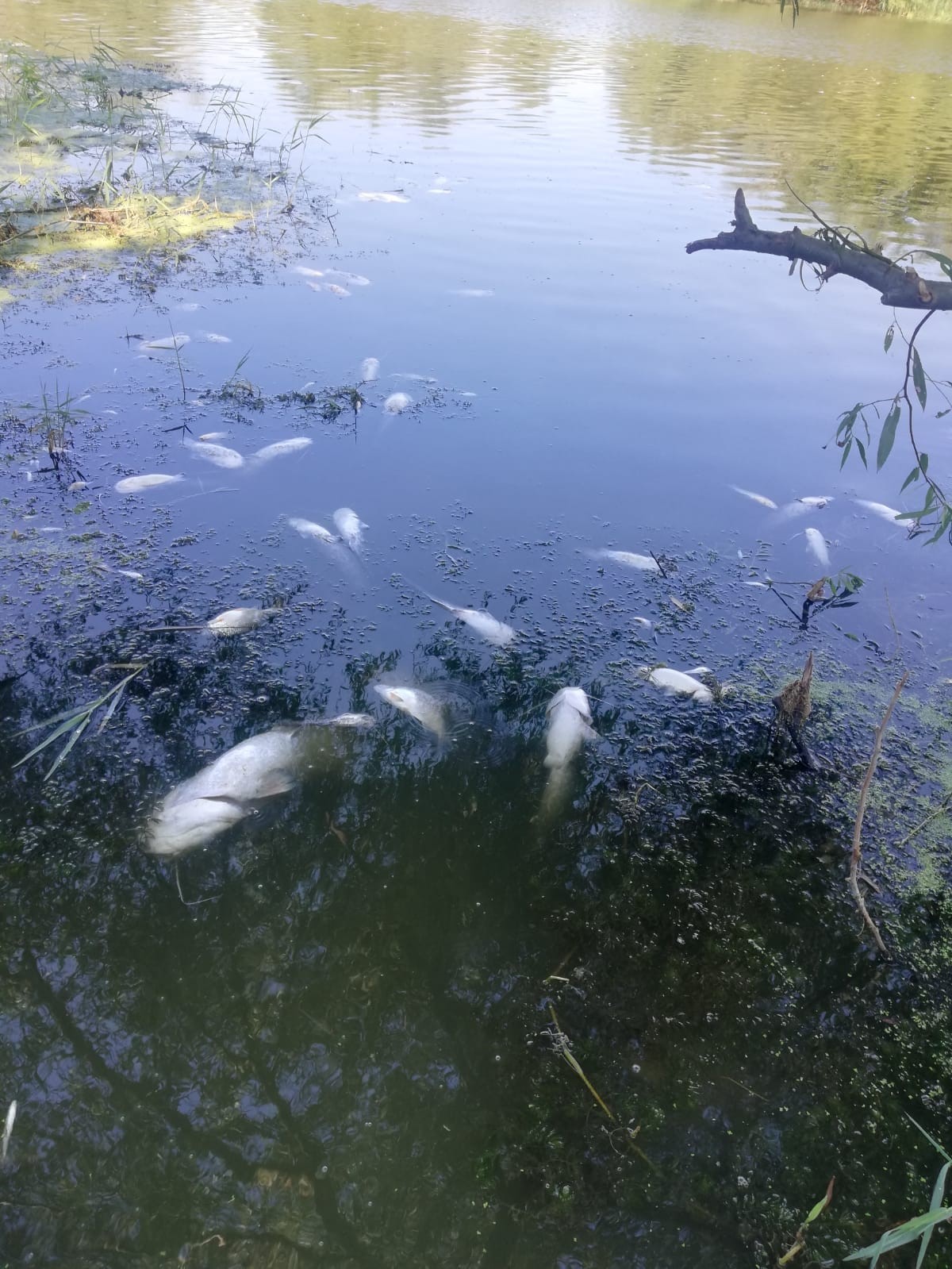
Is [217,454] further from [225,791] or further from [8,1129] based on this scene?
[8,1129]

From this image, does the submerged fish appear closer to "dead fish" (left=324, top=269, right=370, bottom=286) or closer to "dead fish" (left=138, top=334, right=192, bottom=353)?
"dead fish" (left=138, top=334, right=192, bottom=353)

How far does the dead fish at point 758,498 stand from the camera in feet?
14.7

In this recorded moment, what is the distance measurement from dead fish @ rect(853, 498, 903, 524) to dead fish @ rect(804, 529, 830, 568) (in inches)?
17.6

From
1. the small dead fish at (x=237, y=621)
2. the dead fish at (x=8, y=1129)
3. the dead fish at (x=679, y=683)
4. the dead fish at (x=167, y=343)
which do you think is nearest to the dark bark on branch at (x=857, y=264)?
the dead fish at (x=679, y=683)

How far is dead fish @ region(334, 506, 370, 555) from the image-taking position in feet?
12.9

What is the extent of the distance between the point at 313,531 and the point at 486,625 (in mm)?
1039

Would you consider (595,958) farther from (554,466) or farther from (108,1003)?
(554,466)

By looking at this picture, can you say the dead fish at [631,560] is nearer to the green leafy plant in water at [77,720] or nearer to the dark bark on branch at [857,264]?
the dark bark on branch at [857,264]

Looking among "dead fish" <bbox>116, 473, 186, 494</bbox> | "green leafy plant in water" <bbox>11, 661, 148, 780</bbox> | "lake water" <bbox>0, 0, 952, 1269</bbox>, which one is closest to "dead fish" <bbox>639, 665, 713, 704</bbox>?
"lake water" <bbox>0, 0, 952, 1269</bbox>

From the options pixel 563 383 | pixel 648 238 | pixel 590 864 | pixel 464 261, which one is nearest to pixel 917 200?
pixel 648 238

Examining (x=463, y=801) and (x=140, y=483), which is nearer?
(x=463, y=801)

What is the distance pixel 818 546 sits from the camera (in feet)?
13.8

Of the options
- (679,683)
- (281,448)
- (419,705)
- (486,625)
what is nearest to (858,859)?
(679,683)

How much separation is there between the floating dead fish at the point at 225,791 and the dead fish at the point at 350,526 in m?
1.23
